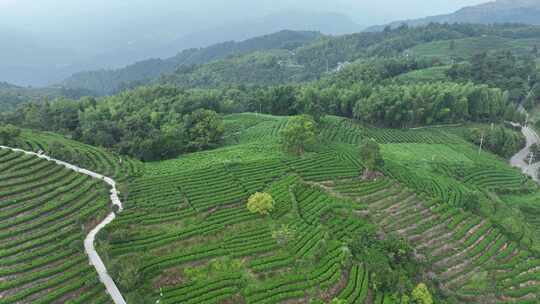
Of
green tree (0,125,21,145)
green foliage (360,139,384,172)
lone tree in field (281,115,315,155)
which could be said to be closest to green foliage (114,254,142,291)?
green tree (0,125,21,145)

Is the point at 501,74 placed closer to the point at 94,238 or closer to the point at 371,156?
the point at 371,156

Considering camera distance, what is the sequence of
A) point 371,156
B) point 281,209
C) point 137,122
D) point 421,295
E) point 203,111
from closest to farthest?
point 421,295 → point 281,209 → point 371,156 → point 137,122 → point 203,111

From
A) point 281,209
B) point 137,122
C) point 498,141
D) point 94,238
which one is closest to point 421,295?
point 281,209

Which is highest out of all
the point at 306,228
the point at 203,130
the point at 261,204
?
the point at 203,130

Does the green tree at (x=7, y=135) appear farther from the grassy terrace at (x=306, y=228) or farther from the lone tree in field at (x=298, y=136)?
the lone tree in field at (x=298, y=136)

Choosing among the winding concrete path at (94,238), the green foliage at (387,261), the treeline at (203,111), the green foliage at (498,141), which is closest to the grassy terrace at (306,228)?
the winding concrete path at (94,238)

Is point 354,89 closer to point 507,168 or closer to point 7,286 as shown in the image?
point 507,168
